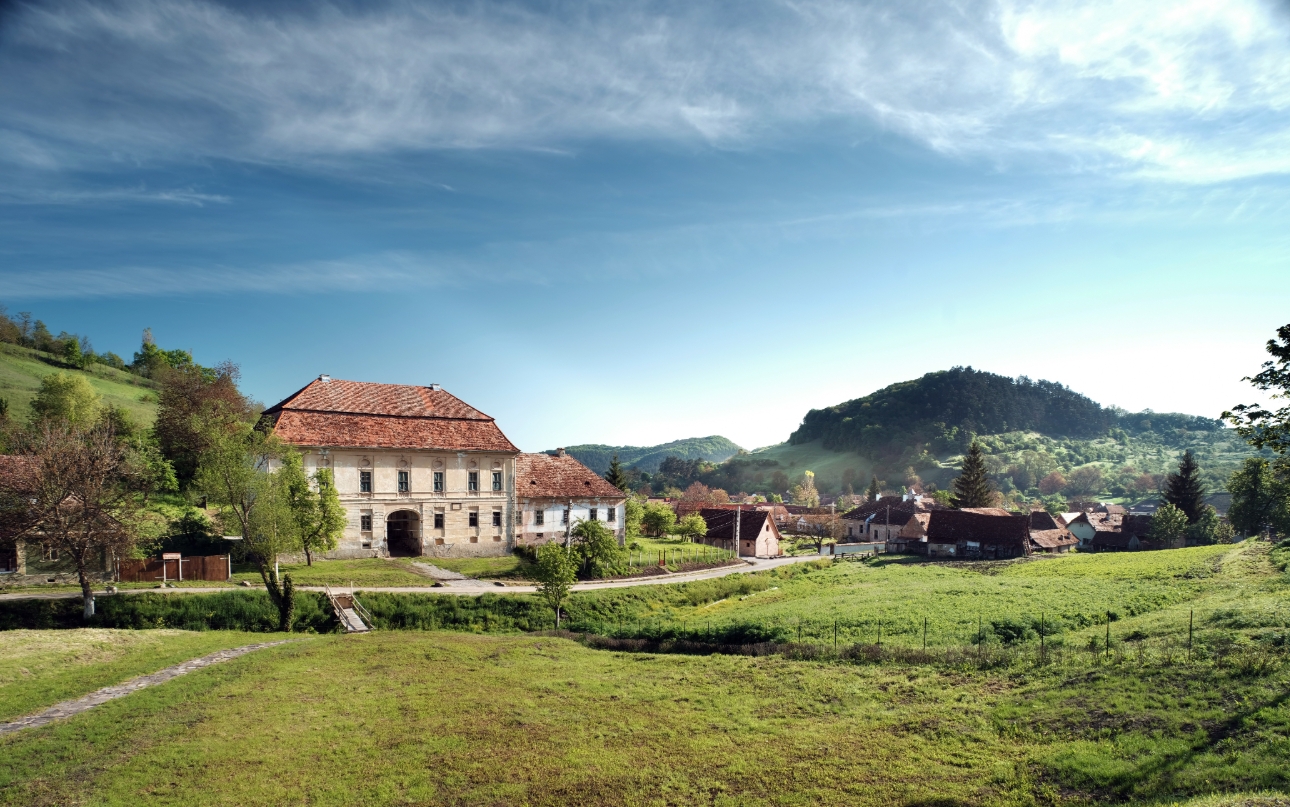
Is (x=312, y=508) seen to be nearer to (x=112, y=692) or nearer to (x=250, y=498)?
(x=250, y=498)

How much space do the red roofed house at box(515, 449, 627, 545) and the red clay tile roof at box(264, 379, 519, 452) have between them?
4.10 meters

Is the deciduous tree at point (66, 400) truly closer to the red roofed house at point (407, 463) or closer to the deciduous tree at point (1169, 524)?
the red roofed house at point (407, 463)

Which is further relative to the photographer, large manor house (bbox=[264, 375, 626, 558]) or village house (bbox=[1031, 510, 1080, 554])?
village house (bbox=[1031, 510, 1080, 554])

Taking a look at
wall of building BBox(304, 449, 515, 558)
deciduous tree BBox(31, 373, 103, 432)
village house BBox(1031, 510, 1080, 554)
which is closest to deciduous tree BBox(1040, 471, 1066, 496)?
village house BBox(1031, 510, 1080, 554)

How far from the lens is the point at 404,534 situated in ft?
149

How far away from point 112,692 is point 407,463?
86.3 ft

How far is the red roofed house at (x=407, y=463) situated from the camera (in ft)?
137

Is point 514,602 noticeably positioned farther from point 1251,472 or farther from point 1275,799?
point 1251,472

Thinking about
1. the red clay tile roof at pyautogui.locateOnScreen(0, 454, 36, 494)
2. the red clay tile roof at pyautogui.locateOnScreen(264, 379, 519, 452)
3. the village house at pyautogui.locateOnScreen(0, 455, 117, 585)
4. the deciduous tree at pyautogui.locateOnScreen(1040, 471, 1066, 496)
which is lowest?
the deciduous tree at pyautogui.locateOnScreen(1040, 471, 1066, 496)

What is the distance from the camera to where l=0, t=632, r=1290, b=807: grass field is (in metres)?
12.0

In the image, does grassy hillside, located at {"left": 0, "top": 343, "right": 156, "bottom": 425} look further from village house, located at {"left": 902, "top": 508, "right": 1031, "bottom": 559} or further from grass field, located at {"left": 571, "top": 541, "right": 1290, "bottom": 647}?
village house, located at {"left": 902, "top": 508, "right": 1031, "bottom": 559}

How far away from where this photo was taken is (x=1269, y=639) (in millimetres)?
19219

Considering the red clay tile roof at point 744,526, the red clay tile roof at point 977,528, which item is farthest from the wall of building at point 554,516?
the red clay tile roof at point 977,528

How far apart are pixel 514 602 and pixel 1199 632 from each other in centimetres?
2894
